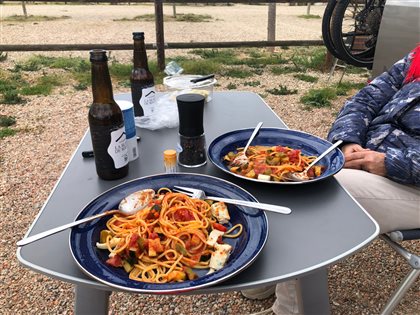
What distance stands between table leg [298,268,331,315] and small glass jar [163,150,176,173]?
60 cm

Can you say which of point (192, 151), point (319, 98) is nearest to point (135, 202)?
point (192, 151)

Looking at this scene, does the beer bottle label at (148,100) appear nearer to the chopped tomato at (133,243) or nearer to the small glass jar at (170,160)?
the small glass jar at (170,160)

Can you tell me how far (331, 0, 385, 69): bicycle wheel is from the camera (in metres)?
5.04

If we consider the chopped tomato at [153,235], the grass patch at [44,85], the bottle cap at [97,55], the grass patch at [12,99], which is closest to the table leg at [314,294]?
the chopped tomato at [153,235]

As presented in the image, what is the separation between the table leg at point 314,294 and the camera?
1236mm

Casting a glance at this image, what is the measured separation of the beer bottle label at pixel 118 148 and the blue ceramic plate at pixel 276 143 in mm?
327

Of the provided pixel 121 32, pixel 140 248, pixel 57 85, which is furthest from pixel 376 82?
pixel 121 32

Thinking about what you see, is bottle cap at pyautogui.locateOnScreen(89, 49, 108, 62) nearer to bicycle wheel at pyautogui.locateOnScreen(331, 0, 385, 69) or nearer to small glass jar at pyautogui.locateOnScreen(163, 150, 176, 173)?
small glass jar at pyautogui.locateOnScreen(163, 150, 176, 173)

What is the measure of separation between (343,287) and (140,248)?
66.9 inches

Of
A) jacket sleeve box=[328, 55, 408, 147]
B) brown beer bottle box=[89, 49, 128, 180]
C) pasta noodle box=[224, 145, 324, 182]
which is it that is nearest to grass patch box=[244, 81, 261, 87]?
jacket sleeve box=[328, 55, 408, 147]

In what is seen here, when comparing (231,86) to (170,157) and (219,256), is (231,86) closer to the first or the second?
(170,157)

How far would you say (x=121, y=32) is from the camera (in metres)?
12.3

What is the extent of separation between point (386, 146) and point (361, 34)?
12.0 ft

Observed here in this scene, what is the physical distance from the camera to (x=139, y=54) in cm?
171
